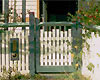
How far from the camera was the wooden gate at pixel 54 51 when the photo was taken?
6.35 metres

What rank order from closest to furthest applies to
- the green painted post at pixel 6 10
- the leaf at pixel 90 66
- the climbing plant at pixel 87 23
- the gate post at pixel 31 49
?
the leaf at pixel 90 66 < the climbing plant at pixel 87 23 < the gate post at pixel 31 49 < the green painted post at pixel 6 10

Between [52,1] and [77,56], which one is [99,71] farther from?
[52,1]

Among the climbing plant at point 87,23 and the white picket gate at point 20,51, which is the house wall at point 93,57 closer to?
the climbing plant at point 87,23

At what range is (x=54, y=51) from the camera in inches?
253

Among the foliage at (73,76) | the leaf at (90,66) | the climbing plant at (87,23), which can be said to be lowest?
the foliage at (73,76)

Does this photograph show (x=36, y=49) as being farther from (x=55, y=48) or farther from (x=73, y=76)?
(x=73, y=76)

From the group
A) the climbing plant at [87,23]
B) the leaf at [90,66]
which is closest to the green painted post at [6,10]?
the climbing plant at [87,23]

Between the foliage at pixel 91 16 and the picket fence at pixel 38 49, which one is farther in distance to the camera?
the picket fence at pixel 38 49

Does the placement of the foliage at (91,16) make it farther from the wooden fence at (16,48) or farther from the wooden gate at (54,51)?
the wooden fence at (16,48)

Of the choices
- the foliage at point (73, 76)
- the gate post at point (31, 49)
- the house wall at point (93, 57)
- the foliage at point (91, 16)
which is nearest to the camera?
the house wall at point (93, 57)

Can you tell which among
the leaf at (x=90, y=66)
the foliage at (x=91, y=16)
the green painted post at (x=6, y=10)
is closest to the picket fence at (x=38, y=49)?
the foliage at (x=91, y=16)

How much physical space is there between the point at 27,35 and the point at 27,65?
78cm

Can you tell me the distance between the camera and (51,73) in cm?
648

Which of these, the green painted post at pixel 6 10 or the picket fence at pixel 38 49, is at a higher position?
the green painted post at pixel 6 10
